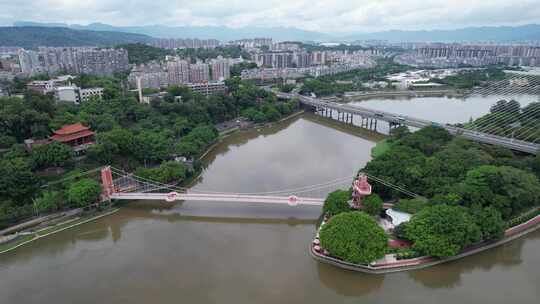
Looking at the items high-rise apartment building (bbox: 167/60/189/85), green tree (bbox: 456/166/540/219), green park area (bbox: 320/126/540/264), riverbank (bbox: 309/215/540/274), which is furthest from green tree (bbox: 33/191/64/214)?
high-rise apartment building (bbox: 167/60/189/85)

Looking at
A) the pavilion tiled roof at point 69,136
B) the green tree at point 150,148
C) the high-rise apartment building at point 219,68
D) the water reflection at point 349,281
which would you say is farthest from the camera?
the high-rise apartment building at point 219,68

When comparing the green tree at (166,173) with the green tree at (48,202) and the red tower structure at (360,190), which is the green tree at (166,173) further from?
the red tower structure at (360,190)

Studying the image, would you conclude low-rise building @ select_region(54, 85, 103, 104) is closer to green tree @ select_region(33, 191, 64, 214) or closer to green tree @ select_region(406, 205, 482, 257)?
green tree @ select_region(33, 191, 64, 214)

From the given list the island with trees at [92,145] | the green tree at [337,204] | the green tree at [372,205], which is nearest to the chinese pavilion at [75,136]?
the island with trees at [92,145]

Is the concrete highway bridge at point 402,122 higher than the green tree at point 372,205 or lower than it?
higher

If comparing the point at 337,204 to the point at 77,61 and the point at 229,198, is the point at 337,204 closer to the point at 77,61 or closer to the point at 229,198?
the point at 229,198

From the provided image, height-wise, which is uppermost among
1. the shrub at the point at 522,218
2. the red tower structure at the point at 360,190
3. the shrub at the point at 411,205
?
the red tower structure at the point at 360,190

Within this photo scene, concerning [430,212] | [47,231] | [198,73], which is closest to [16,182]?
[47,231]
